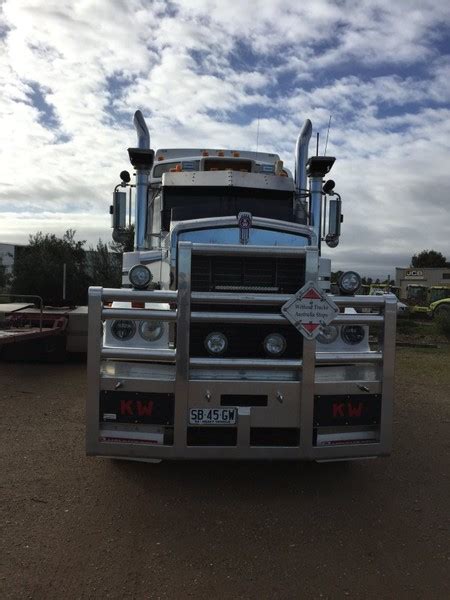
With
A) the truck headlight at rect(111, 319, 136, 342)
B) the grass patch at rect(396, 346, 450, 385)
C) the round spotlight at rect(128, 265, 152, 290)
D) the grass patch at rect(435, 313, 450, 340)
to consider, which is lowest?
the grass patch at rect(396, 346, 450, 385)

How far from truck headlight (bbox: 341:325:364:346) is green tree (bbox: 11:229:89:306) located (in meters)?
21.2

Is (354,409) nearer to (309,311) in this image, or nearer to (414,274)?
(309,311)

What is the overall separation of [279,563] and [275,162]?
5.36 m

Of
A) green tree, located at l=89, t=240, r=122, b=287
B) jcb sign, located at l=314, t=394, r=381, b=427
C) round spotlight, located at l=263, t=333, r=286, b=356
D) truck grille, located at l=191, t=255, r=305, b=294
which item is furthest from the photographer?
green tree, located at l=89, t=240, r=122, b=287

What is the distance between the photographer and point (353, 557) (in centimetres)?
321

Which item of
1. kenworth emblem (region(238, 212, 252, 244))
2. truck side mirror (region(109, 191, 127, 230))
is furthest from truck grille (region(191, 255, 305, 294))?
truck side mirror (region(109, 191, 127, 230))

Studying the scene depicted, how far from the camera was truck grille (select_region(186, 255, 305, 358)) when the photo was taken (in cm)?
409

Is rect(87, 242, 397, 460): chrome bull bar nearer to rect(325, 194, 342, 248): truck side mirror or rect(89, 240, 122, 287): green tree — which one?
rect(325, 194, 342, 248): truck side mirror

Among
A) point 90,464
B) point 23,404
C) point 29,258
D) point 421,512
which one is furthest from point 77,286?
point 421,512

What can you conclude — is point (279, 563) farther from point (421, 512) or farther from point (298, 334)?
point (298, 334)

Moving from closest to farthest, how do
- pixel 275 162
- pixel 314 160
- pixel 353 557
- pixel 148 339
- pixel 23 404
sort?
1. pixel 353 557
2. pixel 148 339
3. pixel 314 160
4. pixel 23 404
5. pixel 275 162

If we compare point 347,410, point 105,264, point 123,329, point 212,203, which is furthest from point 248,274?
point 105,264

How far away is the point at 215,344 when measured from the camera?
4.03 m

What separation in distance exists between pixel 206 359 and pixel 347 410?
110 cm
